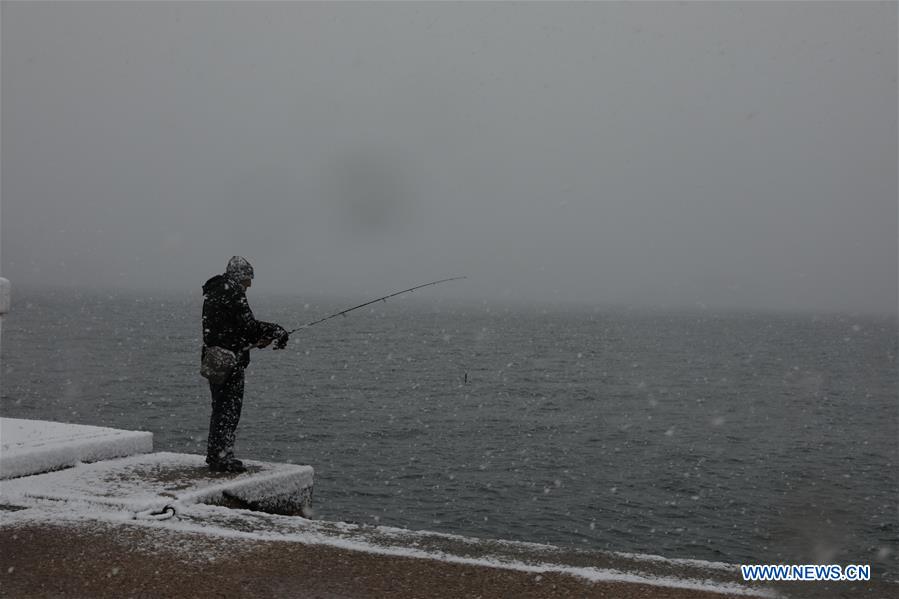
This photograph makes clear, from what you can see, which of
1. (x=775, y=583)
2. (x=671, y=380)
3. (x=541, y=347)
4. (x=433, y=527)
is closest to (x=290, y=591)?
(x=775, y=583)

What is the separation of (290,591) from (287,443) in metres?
20.2

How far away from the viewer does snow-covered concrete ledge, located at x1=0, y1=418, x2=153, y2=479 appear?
533 centimetres

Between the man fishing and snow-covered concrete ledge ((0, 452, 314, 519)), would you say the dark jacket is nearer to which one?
the man fishing

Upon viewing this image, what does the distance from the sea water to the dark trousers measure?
997 cm

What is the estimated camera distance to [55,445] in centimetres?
563

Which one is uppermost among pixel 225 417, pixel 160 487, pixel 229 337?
pixel 229 337

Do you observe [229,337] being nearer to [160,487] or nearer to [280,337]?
[280,337]

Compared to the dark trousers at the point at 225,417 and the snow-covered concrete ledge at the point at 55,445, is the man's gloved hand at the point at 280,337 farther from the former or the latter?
the snow-covered concrete ledge at the point at 55,445

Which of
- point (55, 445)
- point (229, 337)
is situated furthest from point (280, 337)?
point (55, 445)

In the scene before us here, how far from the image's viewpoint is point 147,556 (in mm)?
3830

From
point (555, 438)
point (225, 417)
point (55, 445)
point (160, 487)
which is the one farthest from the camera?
point (555, 438)

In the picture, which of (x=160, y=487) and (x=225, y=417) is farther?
(x=225, y=417)

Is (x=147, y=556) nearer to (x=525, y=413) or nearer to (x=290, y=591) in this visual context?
(x=290, y=591)

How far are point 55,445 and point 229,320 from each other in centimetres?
143
